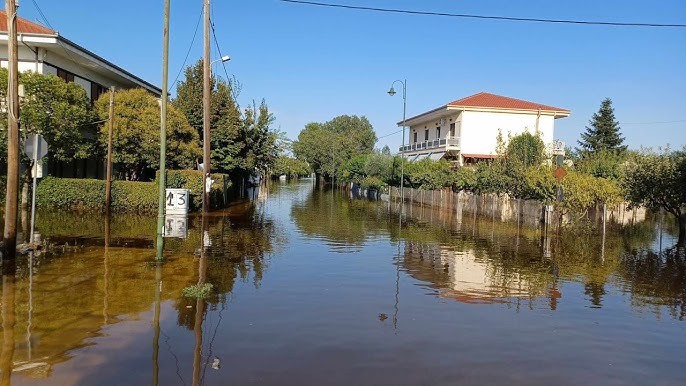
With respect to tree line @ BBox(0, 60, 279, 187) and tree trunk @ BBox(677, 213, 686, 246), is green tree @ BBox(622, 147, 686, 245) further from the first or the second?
tree line @ BBox(0, 60, 279, 187)

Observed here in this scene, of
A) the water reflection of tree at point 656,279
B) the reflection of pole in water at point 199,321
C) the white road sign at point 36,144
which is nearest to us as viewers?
the reflection of pole in water at point 199,321

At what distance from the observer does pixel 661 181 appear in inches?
830

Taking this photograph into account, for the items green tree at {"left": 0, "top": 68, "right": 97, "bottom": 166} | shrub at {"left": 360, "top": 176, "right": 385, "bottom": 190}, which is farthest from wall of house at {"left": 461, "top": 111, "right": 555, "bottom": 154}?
green tree at {"left": 0, "top": 68, "right": 97, "bottom": 166}

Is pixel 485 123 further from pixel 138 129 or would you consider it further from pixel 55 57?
pixel 55 57

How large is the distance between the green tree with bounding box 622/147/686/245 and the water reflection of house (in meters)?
8.87

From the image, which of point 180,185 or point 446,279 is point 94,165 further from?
point 446,279

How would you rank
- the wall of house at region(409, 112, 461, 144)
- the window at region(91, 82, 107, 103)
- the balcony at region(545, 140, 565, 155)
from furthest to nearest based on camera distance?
the wall of house at region(409, 112, 461, 144) → the balcony at region(545, 140, 565, 155) → the window at region(91, 82, 107, 103)

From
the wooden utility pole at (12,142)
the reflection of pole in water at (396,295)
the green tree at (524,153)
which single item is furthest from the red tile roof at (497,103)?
the wooden utility pole at (12,142)

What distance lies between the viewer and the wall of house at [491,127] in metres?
48.4

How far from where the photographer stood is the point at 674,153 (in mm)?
21734

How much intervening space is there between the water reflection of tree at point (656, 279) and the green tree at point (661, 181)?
2.73m

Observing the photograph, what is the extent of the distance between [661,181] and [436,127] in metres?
35.0

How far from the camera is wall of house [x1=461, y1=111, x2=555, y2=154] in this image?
4836cm

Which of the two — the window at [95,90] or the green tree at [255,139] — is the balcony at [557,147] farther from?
the window at [95,90]
